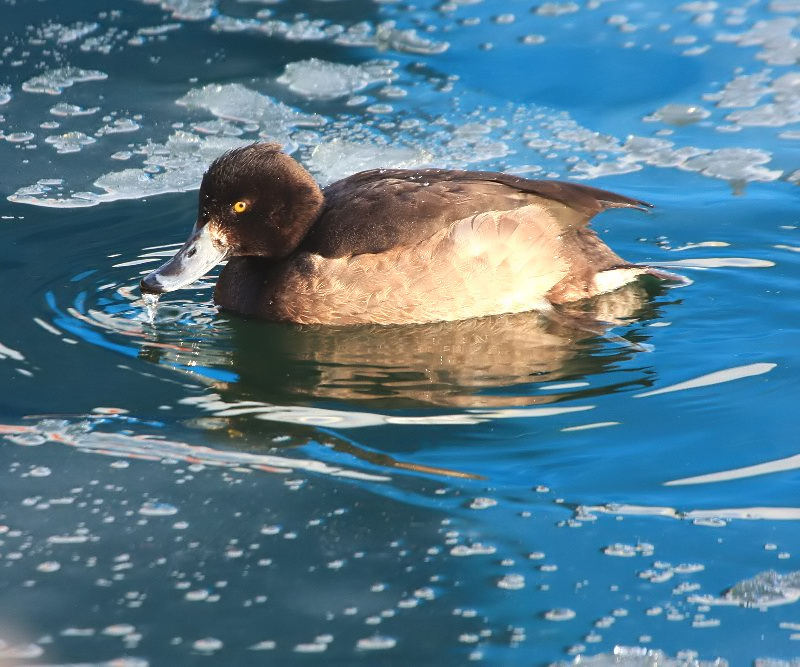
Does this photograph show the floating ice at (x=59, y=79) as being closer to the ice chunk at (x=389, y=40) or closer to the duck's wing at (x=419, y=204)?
the ice chunk at (x=389, y=40)

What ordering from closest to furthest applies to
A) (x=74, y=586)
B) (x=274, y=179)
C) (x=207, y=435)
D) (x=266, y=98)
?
(x=74, y=586)
(x=207, y=435)
(x=274, y=179)
(x=266, y=98)

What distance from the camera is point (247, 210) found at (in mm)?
6223

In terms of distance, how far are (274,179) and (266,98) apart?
3.17 m

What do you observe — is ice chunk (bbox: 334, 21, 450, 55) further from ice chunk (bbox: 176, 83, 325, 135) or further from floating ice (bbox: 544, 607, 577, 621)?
floating ice (bbox: 544, 607, 577, 621)

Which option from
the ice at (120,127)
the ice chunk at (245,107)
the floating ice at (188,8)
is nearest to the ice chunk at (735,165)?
the ice chunk at (245,107)

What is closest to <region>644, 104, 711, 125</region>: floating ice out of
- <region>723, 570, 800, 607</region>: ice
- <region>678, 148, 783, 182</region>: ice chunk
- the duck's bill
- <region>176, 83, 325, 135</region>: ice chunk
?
<region>678, 148, 783, 182</region>: ice chunk

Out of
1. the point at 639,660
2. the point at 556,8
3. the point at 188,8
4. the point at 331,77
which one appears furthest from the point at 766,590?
the point at 188,8

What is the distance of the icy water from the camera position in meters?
3.63

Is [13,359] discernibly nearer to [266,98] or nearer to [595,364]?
[595,364]

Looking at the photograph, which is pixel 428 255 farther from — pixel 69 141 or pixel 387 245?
pixel 69 141

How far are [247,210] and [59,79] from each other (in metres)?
3.91

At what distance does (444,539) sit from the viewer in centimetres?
399

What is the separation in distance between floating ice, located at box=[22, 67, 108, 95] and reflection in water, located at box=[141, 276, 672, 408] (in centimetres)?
398

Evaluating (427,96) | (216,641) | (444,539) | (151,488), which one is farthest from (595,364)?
(427,96)
